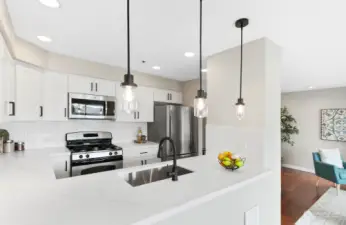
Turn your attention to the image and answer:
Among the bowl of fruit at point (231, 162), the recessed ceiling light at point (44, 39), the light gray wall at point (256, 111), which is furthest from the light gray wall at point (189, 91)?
the recessed ceiling light at point (44, 39)

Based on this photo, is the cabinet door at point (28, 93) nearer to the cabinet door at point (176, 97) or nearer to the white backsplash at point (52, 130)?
the white backsplash at point (52, 130)

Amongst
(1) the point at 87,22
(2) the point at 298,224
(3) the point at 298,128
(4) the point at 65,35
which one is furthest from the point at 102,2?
(3) the point at 298,128

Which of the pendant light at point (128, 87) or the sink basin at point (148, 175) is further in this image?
the sink basin at point (148, 175)

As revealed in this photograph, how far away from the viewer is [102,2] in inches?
58.3

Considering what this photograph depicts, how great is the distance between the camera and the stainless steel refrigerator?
11.8 feet

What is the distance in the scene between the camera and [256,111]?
6.78ft

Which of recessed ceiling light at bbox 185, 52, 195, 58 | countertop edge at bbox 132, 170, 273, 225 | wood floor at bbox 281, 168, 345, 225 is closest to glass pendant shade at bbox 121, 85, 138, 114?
countertop edge at bbox 132, 170, 273, 225

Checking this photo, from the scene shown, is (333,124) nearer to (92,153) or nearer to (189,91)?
(189,91)

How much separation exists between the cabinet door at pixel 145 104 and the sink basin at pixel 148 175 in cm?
189

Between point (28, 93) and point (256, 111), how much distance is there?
293 cm

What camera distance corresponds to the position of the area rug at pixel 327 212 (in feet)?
8.88

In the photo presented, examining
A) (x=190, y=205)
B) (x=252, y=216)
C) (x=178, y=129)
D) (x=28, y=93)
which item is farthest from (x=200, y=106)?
(x=28, y=93)

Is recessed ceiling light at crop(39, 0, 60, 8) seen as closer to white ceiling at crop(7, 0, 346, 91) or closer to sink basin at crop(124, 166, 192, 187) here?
white ceiling at crop(7, 0, 346, 91)

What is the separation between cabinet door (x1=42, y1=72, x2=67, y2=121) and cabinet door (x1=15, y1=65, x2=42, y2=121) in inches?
4.5
